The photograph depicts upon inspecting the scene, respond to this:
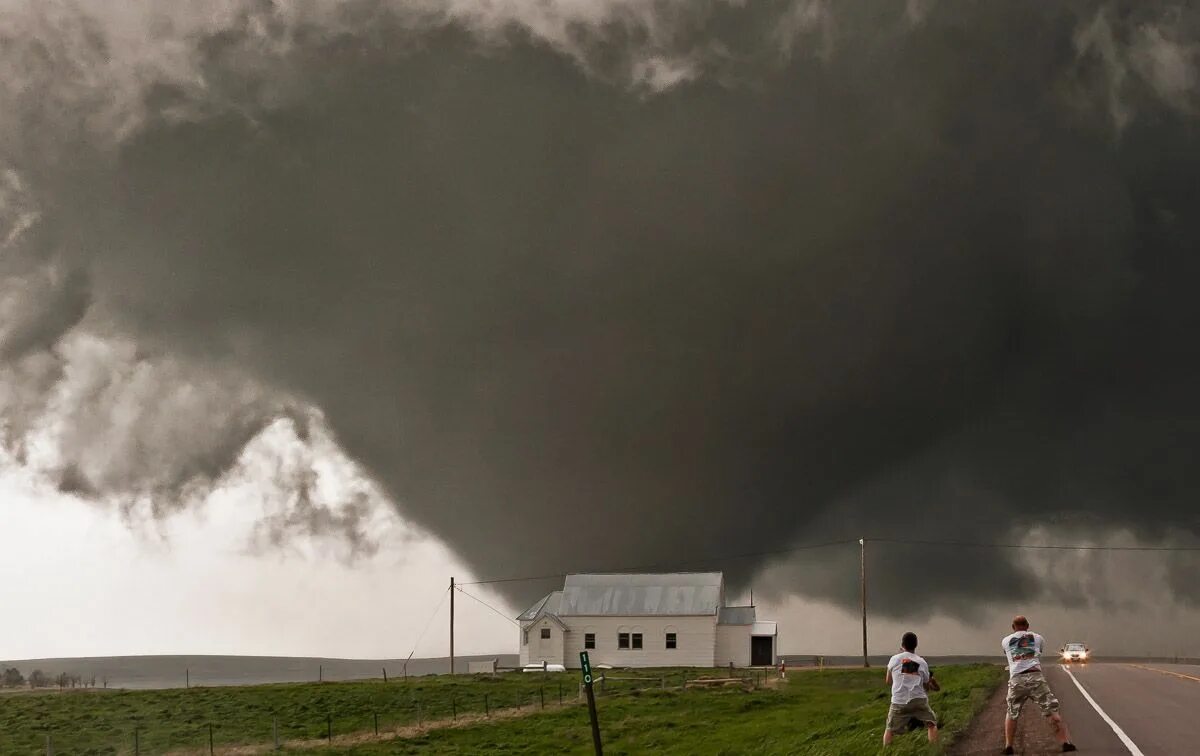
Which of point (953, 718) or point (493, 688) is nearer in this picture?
point (953, 718)

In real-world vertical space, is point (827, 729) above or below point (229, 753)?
above

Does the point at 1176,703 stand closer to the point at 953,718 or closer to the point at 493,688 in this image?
the point at 953,718

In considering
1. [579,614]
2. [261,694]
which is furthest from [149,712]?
[579,614]

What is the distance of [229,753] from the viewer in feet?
141

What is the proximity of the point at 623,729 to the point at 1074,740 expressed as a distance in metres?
28.2

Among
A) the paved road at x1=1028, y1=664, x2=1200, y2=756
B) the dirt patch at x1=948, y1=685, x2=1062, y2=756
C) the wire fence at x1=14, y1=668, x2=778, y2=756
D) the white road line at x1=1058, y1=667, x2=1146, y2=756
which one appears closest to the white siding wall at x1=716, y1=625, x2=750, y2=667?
the wire fence at x1=14, y1=668, x2=778, y2=756

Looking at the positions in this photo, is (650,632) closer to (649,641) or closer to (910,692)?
(649,641)

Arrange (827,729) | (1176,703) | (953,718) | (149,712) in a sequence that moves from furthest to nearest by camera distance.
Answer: (149,712)
(827,729)
(1176,703)
(953,718)

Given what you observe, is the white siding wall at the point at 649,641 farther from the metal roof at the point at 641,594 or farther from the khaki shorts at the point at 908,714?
the khaki shorts at the point at 908,714

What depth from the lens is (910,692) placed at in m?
16.2

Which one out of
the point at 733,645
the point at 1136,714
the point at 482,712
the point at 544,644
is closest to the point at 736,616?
the point at 733,645

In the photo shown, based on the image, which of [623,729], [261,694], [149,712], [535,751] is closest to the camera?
[535,751]

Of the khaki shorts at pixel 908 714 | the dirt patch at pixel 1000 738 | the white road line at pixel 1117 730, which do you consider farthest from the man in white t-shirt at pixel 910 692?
the white road line at pixel 1117 730

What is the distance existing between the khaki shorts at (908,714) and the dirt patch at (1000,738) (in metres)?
1.76
